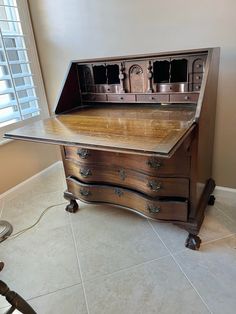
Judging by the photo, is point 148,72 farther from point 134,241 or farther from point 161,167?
point 134,241

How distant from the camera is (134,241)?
1.58 meters

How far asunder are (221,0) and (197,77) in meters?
0.47

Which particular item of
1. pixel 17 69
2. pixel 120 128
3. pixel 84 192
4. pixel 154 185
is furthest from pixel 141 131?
pixel 17 69

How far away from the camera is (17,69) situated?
216cm

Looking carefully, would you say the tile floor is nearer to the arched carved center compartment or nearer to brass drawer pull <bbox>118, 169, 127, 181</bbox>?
brass drawer pull <bbox>118, 169, 127, 181</bbox>

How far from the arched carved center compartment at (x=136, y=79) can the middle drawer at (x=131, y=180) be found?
1.85ft

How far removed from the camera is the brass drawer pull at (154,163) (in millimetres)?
1338

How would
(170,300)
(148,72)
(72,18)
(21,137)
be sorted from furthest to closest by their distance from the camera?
(72,18), (148,72), (21,137), (170,300)

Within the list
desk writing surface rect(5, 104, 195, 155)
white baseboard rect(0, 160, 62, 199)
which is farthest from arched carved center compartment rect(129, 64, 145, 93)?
white baseboard rect(0, 160, 62, 199)

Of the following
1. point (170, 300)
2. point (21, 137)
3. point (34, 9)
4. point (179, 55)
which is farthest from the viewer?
point (34, 9)

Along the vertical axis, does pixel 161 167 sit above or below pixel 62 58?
below

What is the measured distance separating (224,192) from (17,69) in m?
2.00

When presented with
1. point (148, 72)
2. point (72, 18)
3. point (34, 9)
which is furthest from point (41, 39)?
point (148, 72)

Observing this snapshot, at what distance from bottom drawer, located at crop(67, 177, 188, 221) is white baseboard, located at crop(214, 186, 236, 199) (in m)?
0.63
